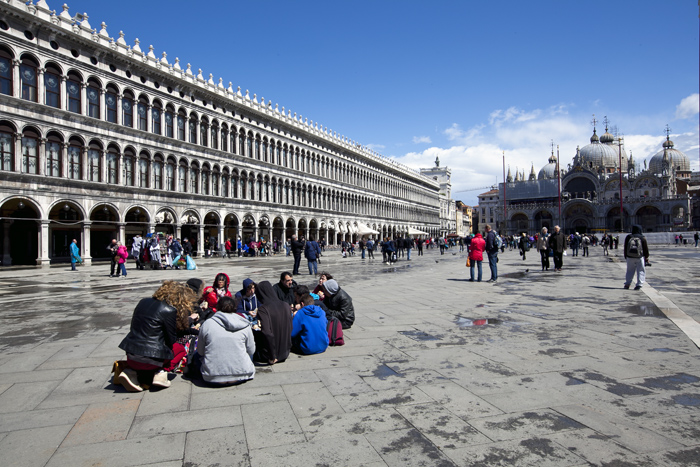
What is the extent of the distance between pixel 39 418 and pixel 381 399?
3.09m

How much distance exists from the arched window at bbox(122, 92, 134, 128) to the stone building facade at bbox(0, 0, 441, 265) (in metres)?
0.07

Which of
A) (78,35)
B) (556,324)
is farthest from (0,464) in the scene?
(78,35)

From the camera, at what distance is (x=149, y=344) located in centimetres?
444

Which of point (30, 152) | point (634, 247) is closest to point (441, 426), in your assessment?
point (634, 247)

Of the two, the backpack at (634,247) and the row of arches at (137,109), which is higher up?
the row of arches at (137,109)

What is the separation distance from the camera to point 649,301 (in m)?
9.85

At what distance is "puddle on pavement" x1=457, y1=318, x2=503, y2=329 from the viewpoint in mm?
7527

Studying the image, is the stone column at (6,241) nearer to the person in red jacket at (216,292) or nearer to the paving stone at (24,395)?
the person in red jacket at (216,292)

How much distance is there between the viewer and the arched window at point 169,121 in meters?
33.3

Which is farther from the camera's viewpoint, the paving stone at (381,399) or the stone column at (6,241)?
the stone column at (6,241)

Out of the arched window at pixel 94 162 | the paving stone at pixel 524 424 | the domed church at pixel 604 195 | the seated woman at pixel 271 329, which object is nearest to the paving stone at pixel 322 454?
the paving stone at pixel 524 424

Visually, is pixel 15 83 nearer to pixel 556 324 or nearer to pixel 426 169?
pixel 556 324

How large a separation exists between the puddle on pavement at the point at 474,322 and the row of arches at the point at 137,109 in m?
27.2

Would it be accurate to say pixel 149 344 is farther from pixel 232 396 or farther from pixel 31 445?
pixel 31 445
